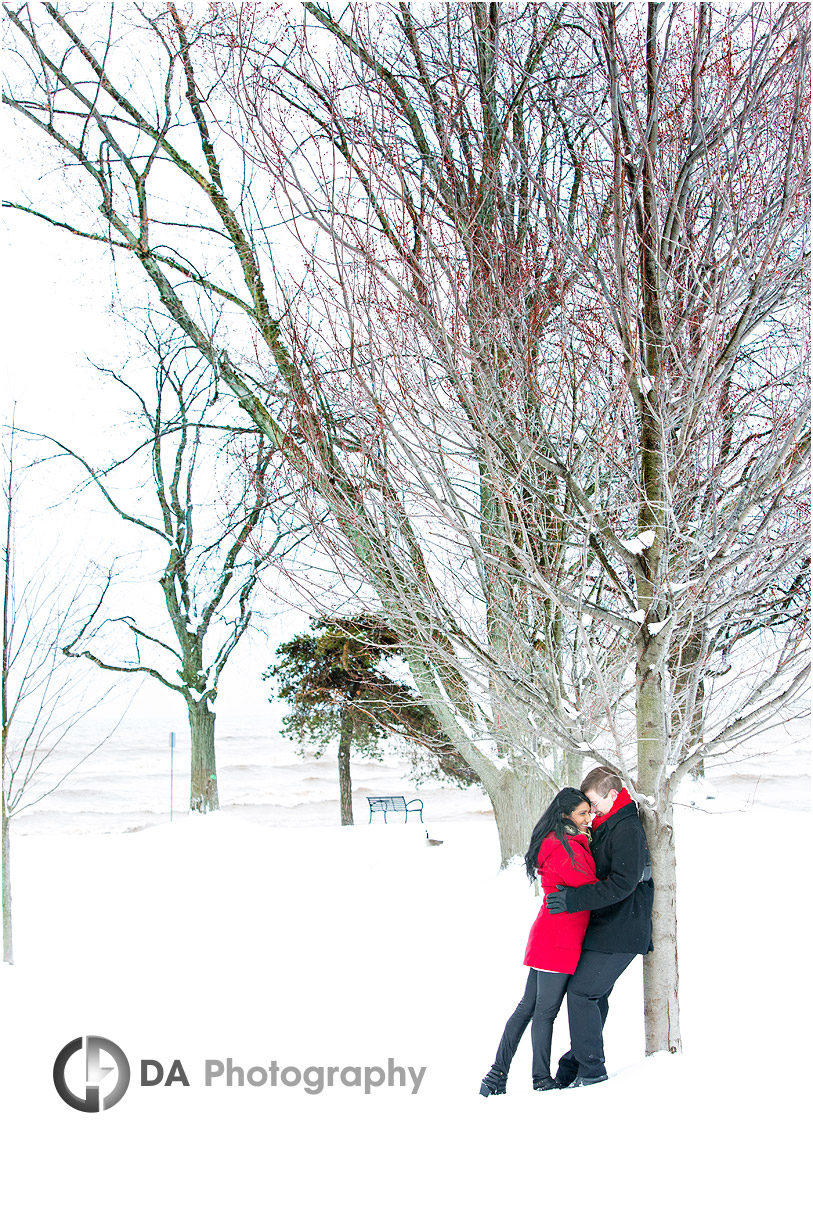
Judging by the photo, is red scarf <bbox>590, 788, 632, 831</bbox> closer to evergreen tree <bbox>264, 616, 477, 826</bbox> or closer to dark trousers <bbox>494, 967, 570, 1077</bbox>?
dark trousers <bbox>494, 967, 570, 1077</bbox>

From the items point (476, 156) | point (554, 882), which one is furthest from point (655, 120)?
point (554, 882)

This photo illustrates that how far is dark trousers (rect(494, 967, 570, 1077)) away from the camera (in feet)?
8.88

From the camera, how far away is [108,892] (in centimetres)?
762

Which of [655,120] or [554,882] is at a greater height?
[655,120]

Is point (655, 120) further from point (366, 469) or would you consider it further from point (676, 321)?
point (366, 469)

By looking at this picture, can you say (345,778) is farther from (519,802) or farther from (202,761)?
(519,802)

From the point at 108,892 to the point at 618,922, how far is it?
20.1 ft

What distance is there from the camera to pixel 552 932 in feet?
8.82

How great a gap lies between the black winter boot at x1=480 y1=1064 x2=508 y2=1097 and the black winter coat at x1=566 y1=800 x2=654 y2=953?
515 mm

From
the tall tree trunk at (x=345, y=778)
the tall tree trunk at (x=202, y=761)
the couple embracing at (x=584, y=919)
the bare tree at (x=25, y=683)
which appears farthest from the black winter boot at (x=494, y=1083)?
the tall tree trunk at (x=345, y=778)

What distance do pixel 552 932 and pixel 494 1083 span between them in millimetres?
562

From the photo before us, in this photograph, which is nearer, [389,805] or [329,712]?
[389,805]

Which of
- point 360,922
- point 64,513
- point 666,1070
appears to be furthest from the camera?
point 64,513

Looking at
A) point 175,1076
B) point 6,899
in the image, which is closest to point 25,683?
point 6,899
